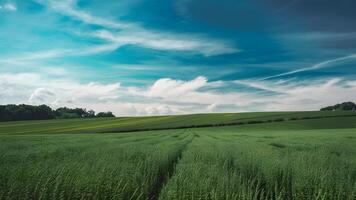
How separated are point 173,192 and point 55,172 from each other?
247cm

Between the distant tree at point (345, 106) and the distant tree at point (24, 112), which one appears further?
the distant tree at point (345, 106)

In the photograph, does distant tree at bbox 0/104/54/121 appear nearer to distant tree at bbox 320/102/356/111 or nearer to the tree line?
the tree line

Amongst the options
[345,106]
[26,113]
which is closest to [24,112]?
[26,113]

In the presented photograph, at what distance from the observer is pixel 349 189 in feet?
21.4

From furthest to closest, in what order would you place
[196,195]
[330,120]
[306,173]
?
[330,120] < [306,173] < [196,195]

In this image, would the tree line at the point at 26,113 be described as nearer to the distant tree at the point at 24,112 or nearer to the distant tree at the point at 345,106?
Answer: the distant tree at the point at 24,112

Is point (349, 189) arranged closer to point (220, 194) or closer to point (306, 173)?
point (306, 173)

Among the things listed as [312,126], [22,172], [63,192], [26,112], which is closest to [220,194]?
[63,192]

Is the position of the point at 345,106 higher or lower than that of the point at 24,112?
higher

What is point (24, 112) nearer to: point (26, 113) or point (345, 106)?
point (26, 113)

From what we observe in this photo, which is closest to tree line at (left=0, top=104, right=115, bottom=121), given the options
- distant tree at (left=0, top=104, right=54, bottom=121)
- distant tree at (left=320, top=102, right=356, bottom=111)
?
distant tree at (left=0, top=104, right=54, bottom=121)

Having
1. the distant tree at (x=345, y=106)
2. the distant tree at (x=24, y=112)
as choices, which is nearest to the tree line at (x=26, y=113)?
the distant tree at (x=24, y=112)

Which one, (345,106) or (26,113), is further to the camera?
(345,106)

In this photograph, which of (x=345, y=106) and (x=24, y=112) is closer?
(x=24, y=112)
